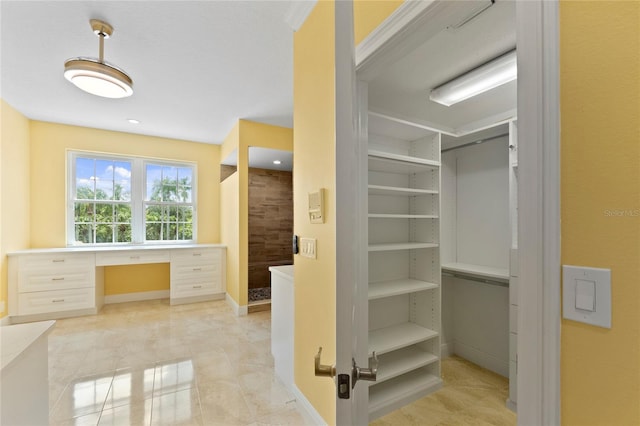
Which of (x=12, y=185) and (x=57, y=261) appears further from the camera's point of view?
(x=57, y=261)

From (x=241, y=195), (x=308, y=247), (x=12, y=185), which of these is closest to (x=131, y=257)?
(x=12, y=185)

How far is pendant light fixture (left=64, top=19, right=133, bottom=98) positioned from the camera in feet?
6.62

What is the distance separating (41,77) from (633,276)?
14.0 feet

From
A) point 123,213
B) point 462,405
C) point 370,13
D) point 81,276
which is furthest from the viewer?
point 123,213

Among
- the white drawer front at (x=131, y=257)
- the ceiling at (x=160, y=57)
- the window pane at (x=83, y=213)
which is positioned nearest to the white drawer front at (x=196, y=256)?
the white drawer front at (x=131, y=257)

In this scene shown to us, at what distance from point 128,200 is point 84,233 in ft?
2.49

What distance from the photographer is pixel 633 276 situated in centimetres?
53

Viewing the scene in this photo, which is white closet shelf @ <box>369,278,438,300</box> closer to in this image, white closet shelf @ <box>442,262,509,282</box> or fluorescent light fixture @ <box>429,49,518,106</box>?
white closet shelf @ <box>442,262,509,282</box>

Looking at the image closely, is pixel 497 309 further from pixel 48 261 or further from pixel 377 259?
pixel 48 261

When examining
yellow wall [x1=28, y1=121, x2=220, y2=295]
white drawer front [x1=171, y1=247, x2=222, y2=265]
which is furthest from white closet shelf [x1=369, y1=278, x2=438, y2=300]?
yellow wall [x1=28, y1=121, x2=220, y2=295]

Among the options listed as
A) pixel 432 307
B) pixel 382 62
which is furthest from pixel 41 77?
pixel 432 307

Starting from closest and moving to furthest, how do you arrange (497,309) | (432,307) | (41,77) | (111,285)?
1. (432,307)
2. (497,309)
3. (41,77)
4. (111,285)

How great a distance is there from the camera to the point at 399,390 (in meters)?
2.01

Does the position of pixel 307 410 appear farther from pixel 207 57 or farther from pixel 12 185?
pixel 12 185
